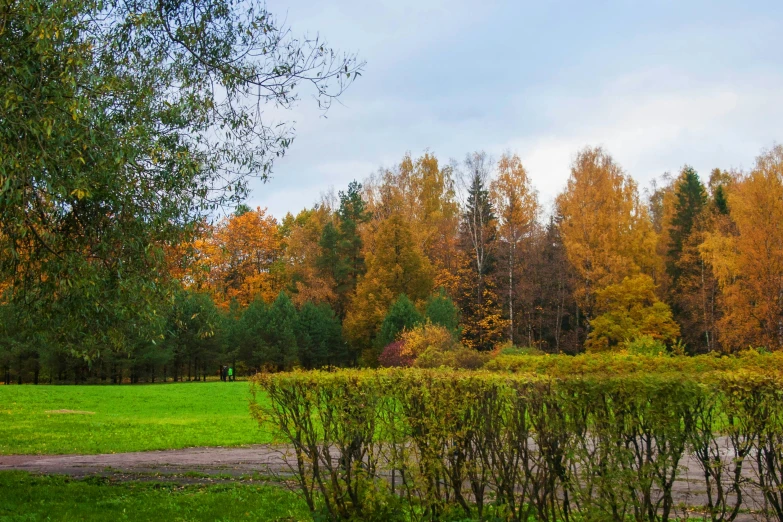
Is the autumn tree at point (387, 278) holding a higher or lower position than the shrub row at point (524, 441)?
higher

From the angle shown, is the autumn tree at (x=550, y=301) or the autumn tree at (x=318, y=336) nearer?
the autumn tree at (x=550, y=301)

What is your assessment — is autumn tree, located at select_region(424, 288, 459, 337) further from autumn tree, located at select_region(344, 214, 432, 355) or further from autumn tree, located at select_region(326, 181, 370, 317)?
autumn tree, located at select_region(326, 181, 370, 317)

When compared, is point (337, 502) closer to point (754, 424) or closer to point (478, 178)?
point (754, 424)

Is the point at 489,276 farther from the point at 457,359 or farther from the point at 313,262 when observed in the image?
the point at 457,359

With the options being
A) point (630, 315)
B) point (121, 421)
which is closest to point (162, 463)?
point (121, 421)

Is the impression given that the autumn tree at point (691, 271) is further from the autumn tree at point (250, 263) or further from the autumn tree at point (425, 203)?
the autumn tree at point (250, 263)

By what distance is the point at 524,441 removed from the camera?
5.55 metres

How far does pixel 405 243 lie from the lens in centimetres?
4362

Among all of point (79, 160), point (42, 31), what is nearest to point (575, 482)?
point (79, 160)

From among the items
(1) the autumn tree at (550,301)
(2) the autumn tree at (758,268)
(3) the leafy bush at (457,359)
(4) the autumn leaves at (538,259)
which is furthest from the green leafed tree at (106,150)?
(1) the autumn tree at (550,301)

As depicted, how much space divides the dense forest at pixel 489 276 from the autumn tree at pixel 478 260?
109 millimetres

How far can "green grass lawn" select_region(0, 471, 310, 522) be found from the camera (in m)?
6.88

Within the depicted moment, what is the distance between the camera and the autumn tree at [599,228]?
39.6 metres

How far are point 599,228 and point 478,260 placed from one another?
8366 mm
